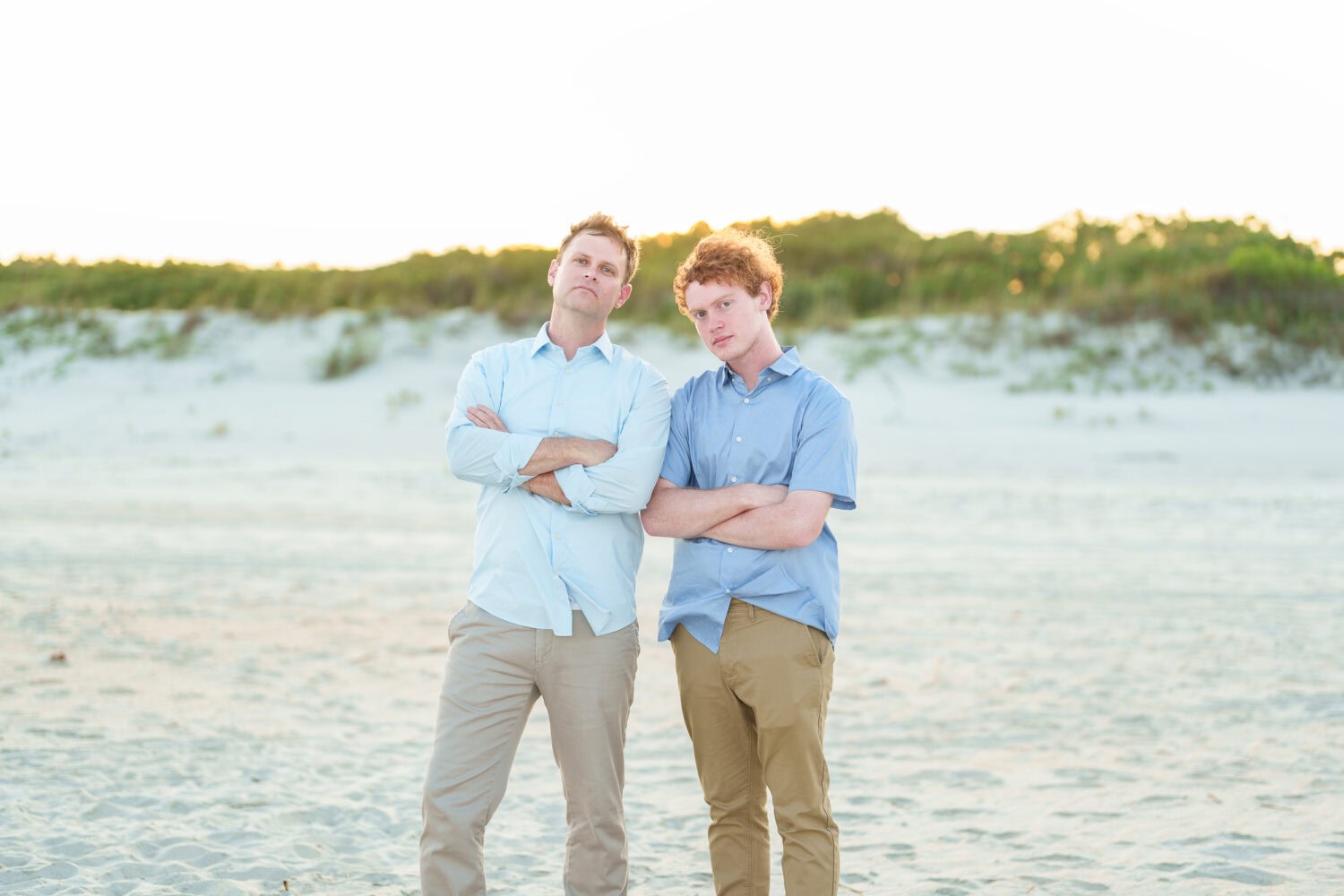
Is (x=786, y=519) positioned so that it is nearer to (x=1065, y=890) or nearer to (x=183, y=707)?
(x=1065, y=890)

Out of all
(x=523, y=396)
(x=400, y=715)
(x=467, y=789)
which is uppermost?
(x=523, y=396)

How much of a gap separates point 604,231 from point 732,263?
1.48 ft

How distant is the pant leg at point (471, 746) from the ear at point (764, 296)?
110 centimetres

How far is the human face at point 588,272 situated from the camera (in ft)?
11.7

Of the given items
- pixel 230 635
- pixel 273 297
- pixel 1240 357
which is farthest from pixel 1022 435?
pixel 273 297

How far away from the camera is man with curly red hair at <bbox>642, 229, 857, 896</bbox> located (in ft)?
10.6

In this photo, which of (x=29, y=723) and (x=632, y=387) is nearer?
(x=632, y=387)

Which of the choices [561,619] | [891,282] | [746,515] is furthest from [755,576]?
[891,282]

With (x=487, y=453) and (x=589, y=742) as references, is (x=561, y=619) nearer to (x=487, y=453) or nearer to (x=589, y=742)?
(x=589, y=742)

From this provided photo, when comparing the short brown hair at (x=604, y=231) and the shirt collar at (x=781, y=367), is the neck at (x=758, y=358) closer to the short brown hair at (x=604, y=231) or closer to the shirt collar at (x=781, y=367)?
the shirt collar at (x=781, y=367)

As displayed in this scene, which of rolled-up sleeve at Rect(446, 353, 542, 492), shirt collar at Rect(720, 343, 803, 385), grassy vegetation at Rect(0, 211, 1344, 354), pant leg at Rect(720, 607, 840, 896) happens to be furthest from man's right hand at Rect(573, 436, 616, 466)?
grassy vegetation at Rect(0, 211, 1344, 354)

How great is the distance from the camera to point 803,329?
19969 mm

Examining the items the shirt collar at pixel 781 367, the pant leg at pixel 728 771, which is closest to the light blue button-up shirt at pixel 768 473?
the shirt collar at pixel 781 367

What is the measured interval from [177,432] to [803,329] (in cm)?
946
